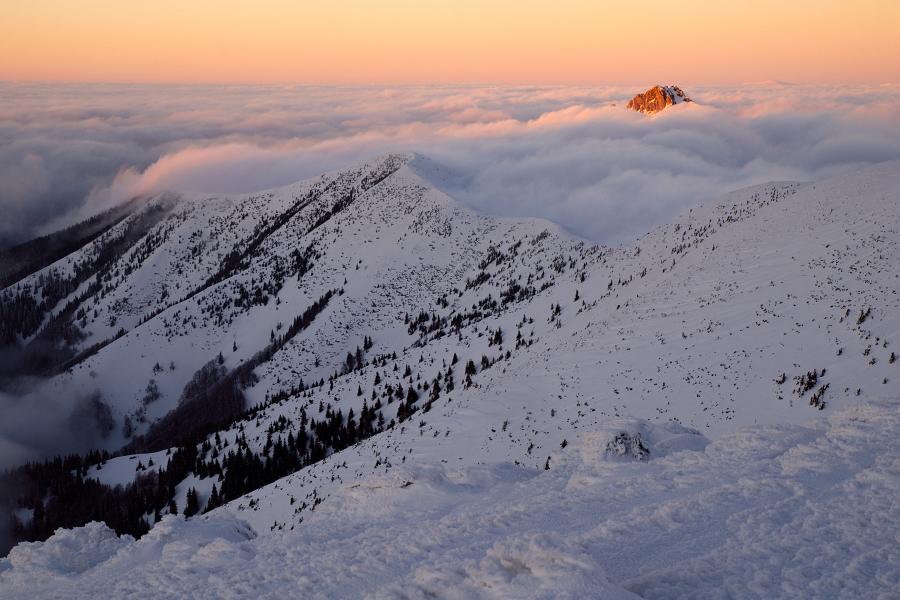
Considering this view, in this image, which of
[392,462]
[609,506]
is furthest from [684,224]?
[609,506]

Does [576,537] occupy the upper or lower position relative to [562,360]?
upper

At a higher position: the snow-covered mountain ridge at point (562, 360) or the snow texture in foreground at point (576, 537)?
the snow texture in foreground at point (576, 537)

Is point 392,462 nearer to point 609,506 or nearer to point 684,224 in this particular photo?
point 609,506

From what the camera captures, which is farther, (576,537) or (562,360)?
(562,360)

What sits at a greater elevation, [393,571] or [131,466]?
[393,571]
